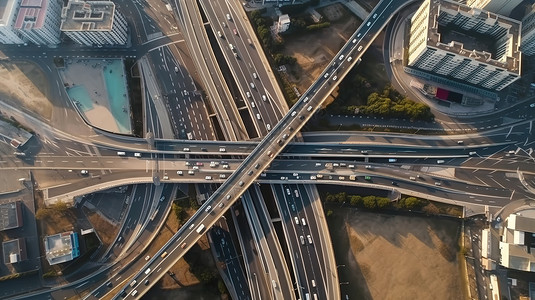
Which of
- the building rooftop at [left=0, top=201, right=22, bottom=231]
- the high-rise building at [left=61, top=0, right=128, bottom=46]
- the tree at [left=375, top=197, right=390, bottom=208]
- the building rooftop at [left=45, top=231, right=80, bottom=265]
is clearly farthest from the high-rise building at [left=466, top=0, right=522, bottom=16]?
the building rooftop at [left=0, top=201, right=22, bottom=231]

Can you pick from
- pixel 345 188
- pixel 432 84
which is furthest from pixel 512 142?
pixel 345 188

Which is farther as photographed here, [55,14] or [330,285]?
[55,14]

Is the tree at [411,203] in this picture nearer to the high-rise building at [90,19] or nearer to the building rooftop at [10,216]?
the high-rise building at [90,19]

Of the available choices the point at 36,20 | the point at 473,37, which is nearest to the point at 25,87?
the point at 36,20

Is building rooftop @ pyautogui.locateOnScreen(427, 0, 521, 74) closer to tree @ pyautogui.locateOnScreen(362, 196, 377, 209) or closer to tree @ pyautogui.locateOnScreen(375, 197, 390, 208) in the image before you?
tree @ pyautogui.locateOnScreen(375, 197, 390, 208)

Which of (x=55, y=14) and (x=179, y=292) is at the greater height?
(x=55, y=14)

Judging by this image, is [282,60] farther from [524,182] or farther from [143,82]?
[524,182]
